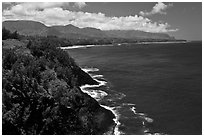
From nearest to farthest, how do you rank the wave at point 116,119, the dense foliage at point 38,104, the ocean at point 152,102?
the dense foliage at point 38,104 < the wave at point 116,119 < the ocean at point 152,102

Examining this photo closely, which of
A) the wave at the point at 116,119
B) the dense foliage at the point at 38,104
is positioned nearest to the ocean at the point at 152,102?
the wave at the point at 116,119

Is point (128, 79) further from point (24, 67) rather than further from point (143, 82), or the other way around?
point (24, 67)

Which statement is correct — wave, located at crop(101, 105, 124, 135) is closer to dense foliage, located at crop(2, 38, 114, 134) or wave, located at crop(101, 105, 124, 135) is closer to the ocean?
the ocean

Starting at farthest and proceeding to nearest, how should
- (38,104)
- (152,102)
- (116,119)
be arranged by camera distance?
(152,102) → (116,119) → (38,104)

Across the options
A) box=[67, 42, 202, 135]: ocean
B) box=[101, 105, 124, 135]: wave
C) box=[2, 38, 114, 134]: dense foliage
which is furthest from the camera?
box=[67, 42, 202, 135]: ocean

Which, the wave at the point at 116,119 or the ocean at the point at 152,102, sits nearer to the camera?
the wave at the point at 116,119

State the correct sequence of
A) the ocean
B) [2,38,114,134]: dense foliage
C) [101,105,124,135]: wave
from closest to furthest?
[2,38,114,134]: dense foliage → [101,105,124,135]: wave → the ocean

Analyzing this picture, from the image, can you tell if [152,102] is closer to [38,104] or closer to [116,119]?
[116,119]

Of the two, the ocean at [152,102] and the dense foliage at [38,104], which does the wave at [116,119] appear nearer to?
the ocean at [152,102]

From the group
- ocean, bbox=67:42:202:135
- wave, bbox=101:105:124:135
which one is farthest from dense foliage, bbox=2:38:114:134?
ocean, bbox=67:42:202:135

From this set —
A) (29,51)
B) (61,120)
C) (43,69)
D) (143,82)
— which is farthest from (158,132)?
(143,82)

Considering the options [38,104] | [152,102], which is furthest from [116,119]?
[38,104]
